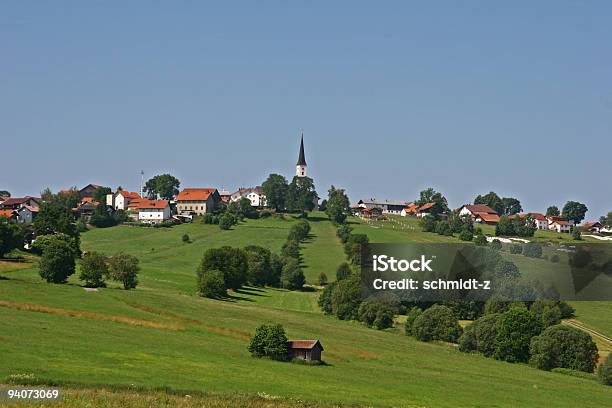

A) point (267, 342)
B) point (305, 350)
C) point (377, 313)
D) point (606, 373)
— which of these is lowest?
point (606, 373)

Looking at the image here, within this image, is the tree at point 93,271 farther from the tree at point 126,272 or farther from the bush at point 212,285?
the bush at point 212,285

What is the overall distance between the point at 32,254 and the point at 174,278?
24782mm

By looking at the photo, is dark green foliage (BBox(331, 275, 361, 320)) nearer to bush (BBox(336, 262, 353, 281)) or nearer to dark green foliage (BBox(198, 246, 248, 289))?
dark green foliage (BBox(198, 246, 248, 289))

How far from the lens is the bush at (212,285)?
401 ft

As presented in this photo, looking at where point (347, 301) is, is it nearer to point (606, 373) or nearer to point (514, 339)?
point (514, 339)

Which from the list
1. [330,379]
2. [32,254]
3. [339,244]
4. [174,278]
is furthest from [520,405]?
[339,244]

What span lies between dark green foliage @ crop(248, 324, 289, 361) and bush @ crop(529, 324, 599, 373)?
31.8 metres

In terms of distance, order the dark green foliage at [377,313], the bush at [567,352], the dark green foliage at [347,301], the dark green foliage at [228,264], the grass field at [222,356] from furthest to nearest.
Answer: the dark green foliage at [228,264]
the dark green foliage at [347,301]
the dark green foliage at [377,313]
the bush at [567,352]
the grass field at [222,356]

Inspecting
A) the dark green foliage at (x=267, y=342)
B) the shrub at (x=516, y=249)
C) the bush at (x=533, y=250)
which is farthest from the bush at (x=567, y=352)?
the shrub at (x=516, y=249)

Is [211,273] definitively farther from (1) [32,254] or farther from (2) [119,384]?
(2) [119,384]

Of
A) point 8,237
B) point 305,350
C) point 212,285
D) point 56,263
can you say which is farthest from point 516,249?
point 305,350

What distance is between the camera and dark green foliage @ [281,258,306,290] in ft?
488

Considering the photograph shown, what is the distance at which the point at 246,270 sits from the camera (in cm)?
14062

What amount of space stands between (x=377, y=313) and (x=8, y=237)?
59.1m
